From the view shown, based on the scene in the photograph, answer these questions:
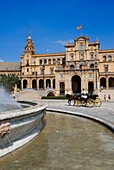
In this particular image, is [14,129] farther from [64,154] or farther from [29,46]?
[29,46]

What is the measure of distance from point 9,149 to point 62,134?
2.64 meters

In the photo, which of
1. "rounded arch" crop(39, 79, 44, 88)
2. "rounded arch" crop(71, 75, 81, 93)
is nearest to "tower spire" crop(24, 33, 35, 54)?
"rounded arch" crop(39, 79, 44, 88)

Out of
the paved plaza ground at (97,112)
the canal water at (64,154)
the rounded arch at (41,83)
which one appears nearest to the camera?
the canal water at (64,154)

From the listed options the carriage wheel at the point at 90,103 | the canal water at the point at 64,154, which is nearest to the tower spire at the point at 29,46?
the carriage wheel at the point at 90,103

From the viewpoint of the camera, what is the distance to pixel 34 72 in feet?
245

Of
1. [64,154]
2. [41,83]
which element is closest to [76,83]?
[41,83]

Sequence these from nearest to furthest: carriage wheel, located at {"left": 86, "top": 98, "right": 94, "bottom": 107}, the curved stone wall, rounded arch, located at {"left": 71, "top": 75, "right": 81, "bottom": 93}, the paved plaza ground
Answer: the curved stone wall < the paved plaza ground < carriage wheel, located at {"left": 86, "top": 98, "right": 94, "bottom": 107} < rounded arch, located at {"left": 71, "top": 75, "right": 81, "bottom": 93}

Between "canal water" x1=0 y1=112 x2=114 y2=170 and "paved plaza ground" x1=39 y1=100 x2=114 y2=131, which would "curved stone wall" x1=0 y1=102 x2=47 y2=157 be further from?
"paved plaza ground" x1=39 y1=100 x2=114 y2=131

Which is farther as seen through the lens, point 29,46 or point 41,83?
point 29,46

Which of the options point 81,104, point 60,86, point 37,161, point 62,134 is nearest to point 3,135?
point 37,161

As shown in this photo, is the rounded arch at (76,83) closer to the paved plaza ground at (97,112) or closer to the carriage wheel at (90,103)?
the carriage wheel at (90,103)

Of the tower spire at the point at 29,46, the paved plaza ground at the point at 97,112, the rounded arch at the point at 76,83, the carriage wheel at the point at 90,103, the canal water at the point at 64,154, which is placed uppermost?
the tower spire at the point at 29,46

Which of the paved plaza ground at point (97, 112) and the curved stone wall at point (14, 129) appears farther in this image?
the paved plaza ground at point (97, 112)

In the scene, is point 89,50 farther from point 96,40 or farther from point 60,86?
point 60,86
